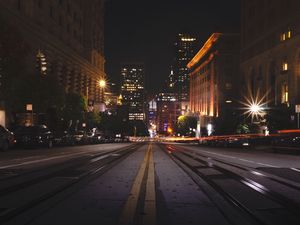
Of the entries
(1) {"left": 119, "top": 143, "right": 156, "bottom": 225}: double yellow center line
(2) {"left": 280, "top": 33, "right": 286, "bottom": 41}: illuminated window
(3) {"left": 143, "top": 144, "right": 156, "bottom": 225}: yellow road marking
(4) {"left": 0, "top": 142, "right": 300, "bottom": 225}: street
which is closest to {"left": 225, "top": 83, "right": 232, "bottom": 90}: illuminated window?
(2) {"left": 280, "top": 33, "right": 286, "bottom": 41}: illuminated window

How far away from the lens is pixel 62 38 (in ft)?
262

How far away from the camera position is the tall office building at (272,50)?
6556cm

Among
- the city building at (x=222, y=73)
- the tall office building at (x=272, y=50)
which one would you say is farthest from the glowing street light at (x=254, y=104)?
the city building at (x=222, y=73)

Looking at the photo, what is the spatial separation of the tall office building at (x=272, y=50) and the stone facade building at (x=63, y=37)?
31.1 metres

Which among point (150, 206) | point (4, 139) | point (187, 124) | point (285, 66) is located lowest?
point (150, 206)

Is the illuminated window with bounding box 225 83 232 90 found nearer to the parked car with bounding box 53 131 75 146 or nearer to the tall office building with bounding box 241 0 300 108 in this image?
the tall office building with bounding box 241 0 300 108

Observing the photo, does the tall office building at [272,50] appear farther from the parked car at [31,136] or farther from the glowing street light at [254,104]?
the parked car at [31,136]

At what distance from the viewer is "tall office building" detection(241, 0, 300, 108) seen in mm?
65562

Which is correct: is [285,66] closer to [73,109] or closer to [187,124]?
[73,109]

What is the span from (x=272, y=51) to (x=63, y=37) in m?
37.4

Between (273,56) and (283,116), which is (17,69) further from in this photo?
(273,56)

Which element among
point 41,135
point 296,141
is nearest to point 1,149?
point 41,135

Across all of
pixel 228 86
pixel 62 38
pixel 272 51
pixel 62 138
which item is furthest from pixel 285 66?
pixel 228 86

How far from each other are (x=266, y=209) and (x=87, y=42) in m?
99.5
